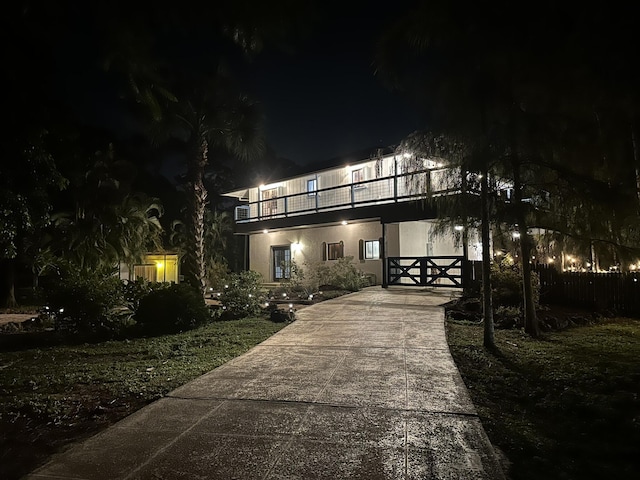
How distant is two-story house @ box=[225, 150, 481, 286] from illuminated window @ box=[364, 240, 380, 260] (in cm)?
4

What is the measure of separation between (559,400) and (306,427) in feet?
9.81

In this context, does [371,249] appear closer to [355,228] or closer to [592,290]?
[355,228]

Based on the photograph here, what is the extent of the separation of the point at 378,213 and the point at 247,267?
10176mm

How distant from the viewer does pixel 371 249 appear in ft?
63.5

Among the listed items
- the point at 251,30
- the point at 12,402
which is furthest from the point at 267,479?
the point at 251,30

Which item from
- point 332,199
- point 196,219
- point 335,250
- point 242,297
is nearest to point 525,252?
point 242,297

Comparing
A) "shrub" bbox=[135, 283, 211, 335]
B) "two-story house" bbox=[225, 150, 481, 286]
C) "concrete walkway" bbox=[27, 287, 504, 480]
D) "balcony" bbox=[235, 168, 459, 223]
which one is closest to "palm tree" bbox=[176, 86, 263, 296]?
"shrub" bbox=[135, 283, 211, 335]

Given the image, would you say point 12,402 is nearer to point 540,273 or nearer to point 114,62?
point 114,62

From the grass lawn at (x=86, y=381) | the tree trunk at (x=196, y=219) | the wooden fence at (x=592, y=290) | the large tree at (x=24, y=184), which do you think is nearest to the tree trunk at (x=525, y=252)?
the wooden fence at (x=592, y=290)

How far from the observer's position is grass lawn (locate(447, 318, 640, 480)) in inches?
137

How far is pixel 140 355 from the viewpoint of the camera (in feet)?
25.0

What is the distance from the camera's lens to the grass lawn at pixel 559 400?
3.48 meters

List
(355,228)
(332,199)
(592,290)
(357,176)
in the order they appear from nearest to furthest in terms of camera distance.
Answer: (592,290) < (355,228) < (357,176) < (332,199)

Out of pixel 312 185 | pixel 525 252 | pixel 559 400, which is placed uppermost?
pixel 312 185
